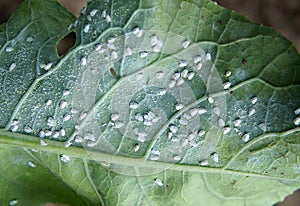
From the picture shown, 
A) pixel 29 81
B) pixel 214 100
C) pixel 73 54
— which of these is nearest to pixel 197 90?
pixel 214 100

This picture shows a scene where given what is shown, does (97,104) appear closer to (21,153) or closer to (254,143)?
(21,153)

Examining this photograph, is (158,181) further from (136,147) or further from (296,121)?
(296,121)

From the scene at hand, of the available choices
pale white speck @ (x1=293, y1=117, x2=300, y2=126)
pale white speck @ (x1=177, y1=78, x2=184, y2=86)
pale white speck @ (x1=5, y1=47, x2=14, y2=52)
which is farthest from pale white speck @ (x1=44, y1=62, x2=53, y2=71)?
pale white speck @ (x1=293, y1=117, x2=300, y2=126)

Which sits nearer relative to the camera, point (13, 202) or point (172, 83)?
point (172, 83)

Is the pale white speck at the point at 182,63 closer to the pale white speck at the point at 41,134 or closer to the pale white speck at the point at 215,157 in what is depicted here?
the pale white speck at the point at 215,157

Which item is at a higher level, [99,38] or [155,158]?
[99,38]

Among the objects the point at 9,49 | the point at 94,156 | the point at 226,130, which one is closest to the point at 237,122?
the point at 226,130

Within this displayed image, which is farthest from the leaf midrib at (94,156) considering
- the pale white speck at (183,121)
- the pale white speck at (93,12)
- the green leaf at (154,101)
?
the pale white speck at (93,12)

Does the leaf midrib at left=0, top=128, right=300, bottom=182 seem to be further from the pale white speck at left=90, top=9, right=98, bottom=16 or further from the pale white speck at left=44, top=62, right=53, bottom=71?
the pale white speck at left=90, top=9, right=98, bottom=16
